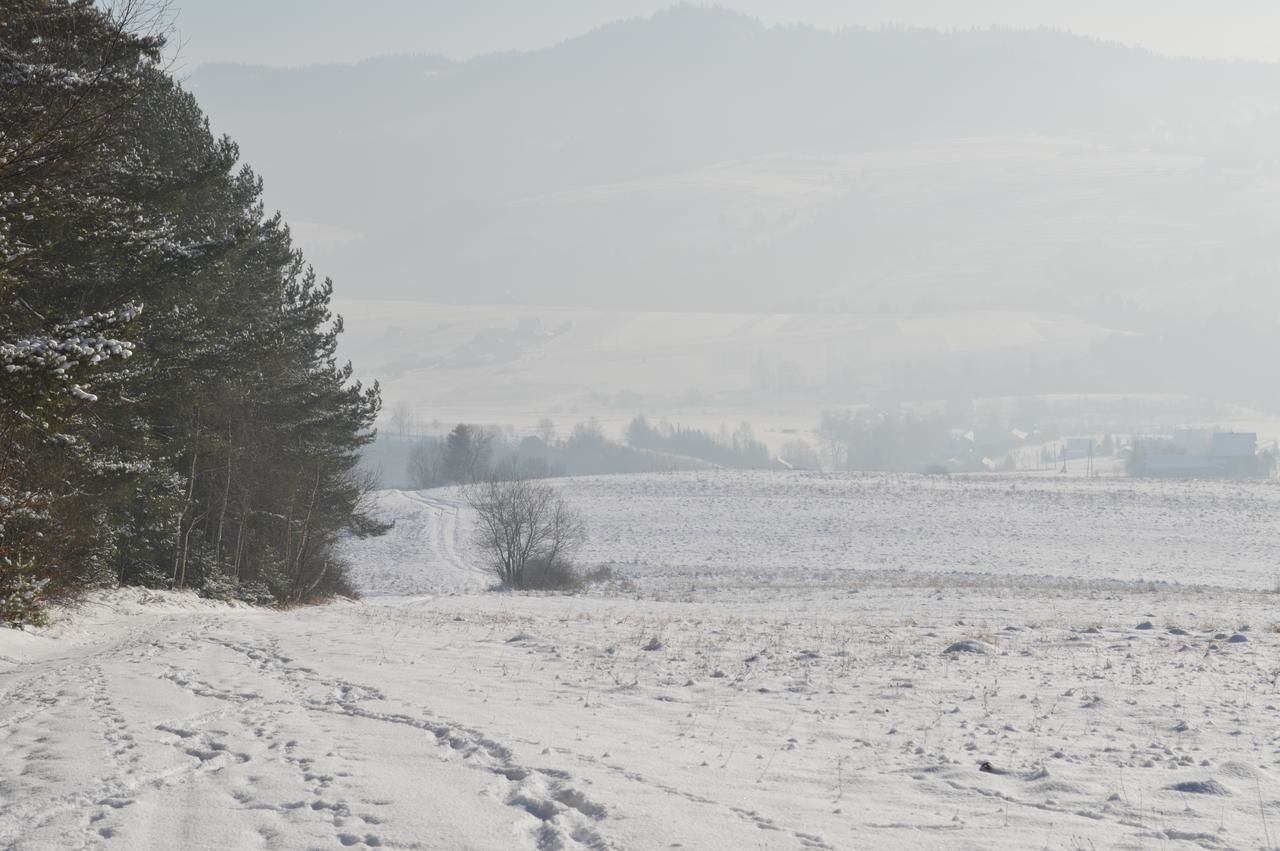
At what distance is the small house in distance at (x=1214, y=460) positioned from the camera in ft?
516

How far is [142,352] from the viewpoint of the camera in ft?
63.8

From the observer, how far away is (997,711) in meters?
11.5

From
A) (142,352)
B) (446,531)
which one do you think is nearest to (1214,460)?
(446,531)

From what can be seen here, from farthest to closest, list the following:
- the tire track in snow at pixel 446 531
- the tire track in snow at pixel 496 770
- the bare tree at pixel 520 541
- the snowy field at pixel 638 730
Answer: the tire track in snow at pixel 446 531
the bare tree at pixel 520 541
the snowy field at pixel 638 730
the tire track in snow at pixel 496 770

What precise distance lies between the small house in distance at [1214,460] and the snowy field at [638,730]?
14975cm

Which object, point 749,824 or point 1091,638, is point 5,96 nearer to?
point 749,824

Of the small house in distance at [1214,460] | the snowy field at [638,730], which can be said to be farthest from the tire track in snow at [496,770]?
the small house in distance at [1214,460]

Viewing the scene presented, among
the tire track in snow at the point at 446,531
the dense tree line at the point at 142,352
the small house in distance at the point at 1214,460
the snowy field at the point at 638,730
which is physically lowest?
the tire track in snow at the point at 446,531

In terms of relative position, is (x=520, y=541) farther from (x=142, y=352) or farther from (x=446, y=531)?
(x=142, y=352)

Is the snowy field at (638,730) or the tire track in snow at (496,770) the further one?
the snowy field at (638,730)

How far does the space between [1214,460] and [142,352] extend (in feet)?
569

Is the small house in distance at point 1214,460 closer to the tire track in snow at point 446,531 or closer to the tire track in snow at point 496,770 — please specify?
the tire track in snow at point 446,531

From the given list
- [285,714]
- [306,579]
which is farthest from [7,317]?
[306,579]

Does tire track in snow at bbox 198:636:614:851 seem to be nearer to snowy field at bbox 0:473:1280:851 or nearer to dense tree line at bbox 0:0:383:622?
snowy field at bbox 0:473:1280:851
